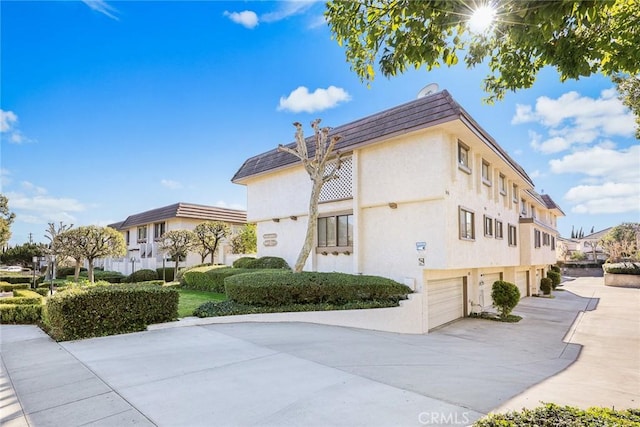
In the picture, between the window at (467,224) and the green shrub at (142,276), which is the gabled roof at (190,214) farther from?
the window at (467,224)

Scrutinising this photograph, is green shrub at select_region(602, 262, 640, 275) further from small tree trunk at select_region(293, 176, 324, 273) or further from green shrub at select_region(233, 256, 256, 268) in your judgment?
green shrub at select_region(233, 256, 256, 268)

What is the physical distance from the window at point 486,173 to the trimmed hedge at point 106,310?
1254 cm

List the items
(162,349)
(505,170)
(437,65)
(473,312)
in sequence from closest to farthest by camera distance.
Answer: (437,65) < (162,349) < (473,312) < (505,170)

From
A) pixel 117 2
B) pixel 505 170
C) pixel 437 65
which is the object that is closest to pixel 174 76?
pixel 117 2

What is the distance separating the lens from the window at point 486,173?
1468 centimetres

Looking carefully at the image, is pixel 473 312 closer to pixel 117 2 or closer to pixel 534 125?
pixel 534 125

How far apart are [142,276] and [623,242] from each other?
5232cm

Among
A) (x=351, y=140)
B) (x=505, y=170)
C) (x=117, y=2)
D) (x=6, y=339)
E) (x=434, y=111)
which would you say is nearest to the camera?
(x=6, y=339)

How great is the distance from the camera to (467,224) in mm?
12734

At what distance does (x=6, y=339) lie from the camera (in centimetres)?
762

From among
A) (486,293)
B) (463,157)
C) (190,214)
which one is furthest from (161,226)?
(463,157)

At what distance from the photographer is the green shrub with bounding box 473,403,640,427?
2908 mm

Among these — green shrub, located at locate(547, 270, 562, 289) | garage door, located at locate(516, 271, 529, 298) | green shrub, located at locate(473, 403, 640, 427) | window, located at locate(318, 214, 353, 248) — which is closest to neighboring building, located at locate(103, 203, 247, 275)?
window, located at locate(318, 214, 353, 248)

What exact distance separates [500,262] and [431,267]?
22.9 ft
